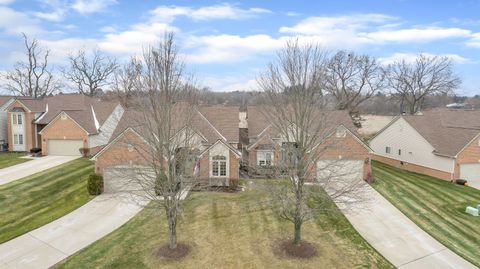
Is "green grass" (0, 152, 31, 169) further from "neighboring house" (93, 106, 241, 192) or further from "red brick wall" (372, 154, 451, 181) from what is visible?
"red brick wall" (372, 154, 451, 181)

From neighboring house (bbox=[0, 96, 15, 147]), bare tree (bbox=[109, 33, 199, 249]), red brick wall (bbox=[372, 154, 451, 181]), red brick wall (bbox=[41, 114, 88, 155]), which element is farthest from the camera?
neighboring house (bbox=[0, 96, 15, 147])

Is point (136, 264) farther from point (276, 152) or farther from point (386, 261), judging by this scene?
point (386, 261)

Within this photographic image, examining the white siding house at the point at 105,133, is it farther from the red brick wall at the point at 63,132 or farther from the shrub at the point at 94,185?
the shrub at the point at 94,185

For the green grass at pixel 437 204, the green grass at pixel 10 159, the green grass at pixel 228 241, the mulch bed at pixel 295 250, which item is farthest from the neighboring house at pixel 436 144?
the green grass at pixel 10 159

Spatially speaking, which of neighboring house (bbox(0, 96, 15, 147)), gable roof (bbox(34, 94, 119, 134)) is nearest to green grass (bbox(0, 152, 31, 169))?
neighboring house (bbox(0, 96, 15, 147))

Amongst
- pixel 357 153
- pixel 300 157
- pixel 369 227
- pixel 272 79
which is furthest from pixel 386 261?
pixel 357 153
